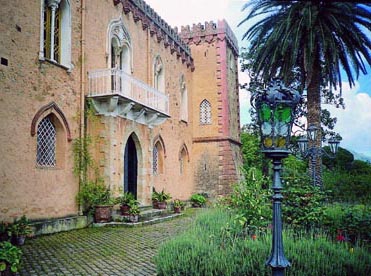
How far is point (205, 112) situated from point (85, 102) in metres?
12.4

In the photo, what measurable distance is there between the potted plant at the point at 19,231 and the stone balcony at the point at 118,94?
16.8ft

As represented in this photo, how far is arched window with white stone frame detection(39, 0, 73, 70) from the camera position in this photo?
38.2ft

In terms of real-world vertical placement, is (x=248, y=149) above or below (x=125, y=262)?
above

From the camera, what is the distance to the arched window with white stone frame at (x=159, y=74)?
19438 mm

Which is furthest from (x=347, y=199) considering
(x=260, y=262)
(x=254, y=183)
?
(x=260, y=262)

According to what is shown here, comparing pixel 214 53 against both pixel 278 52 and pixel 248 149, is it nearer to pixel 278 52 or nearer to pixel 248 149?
pixel 278 52

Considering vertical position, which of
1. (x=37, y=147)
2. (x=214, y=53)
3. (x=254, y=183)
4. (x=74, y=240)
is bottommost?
(x=74, y=240)

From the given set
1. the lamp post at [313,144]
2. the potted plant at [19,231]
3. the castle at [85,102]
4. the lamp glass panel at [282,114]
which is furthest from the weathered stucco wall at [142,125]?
the lamp glass panel at [282,114]

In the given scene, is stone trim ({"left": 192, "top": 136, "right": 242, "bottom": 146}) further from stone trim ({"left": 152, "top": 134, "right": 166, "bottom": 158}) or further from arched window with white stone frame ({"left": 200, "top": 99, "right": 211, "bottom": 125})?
stone trim ({"left": 152, "top": 134, "right": 166, "bottom": 158})

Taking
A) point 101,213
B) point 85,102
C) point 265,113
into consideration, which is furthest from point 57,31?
point 265,113

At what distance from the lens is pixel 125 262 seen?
7238mm

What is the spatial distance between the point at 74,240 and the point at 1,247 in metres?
3.90

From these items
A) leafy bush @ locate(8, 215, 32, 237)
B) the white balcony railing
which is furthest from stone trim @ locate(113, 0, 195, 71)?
leafy bush @ locate(8, 215, 32, 237)

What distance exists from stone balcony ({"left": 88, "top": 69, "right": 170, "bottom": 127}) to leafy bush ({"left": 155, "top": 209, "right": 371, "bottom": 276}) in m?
7.64
